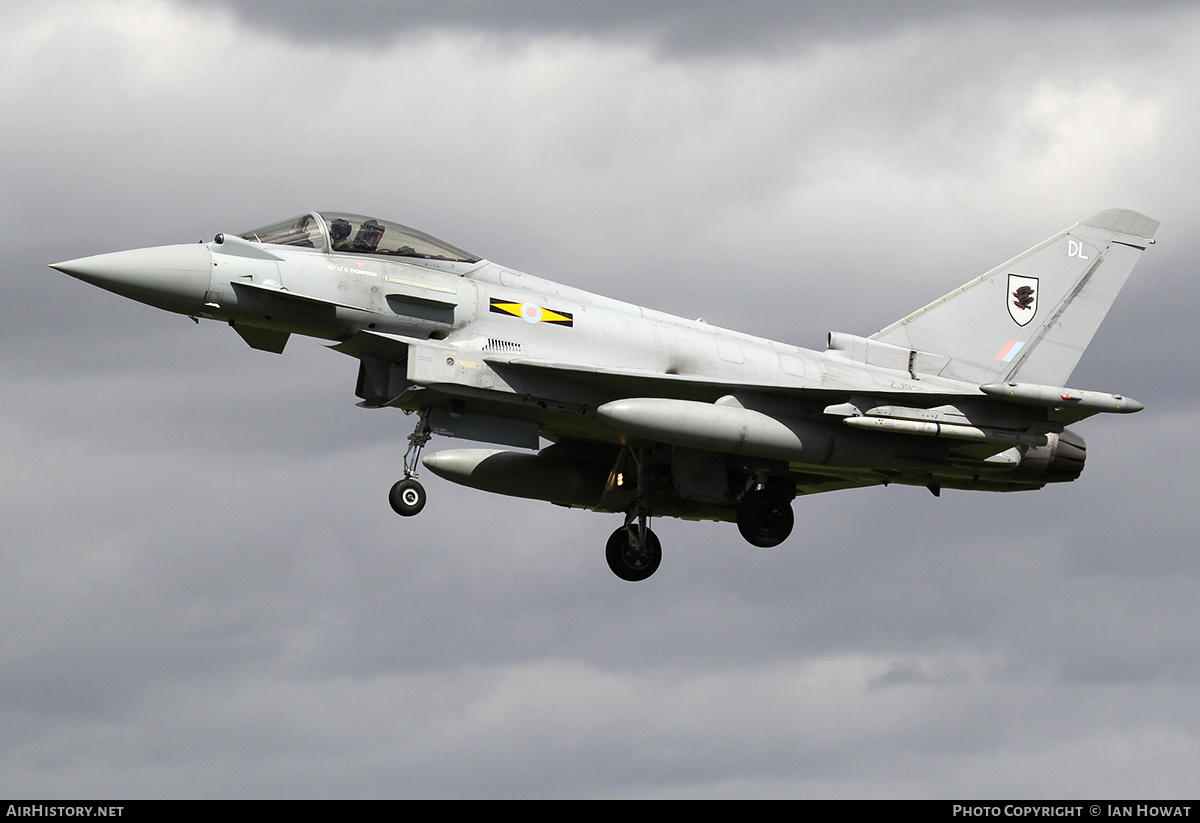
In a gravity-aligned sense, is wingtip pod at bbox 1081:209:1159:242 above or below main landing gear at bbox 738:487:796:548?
above

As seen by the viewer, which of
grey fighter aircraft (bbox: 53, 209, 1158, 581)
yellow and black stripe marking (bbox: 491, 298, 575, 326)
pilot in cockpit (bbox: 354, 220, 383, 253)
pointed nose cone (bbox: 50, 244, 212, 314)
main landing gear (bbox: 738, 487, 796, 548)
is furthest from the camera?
main landing gear (bbox: 738, 487, 796, 548)

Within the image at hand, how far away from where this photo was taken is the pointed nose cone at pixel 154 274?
65.1 ft

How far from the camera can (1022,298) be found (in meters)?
25.1

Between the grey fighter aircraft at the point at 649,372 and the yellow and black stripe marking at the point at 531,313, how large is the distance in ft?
0.07

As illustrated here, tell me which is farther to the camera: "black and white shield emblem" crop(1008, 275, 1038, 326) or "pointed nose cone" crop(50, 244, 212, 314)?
"black and white shield emblem" crop(1008, 275, 1038, 326)

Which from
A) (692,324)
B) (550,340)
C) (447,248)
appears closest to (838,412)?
(692,324)

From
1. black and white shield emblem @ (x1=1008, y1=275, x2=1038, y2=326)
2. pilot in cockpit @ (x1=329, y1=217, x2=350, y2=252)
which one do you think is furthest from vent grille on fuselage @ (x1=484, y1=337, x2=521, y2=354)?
black and white shield emblem @ (x1=1008, y1=275, x2=1038, y2=326)

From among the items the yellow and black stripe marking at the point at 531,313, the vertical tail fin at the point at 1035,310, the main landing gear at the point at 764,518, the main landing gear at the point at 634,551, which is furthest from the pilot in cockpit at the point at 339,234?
the vertical tail fin at the point at 1035,310

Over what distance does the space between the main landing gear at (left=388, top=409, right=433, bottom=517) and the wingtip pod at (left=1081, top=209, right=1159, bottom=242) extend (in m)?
11.9

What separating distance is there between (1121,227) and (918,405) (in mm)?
6065

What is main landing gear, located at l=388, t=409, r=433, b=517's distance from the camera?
20406mm

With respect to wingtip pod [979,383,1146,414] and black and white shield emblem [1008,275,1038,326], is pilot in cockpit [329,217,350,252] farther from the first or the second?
black and white shield emblem [1008,275,1038,326]

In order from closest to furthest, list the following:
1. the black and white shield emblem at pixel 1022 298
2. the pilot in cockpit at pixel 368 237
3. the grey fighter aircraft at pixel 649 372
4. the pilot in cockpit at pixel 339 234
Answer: the grey fighter aircraft at pixel 649 372, the pilot in cockpit at pixel 339 234, the pilot in cockpit at pixel 368 237, the black and white shield emblem at pixel 1022 298

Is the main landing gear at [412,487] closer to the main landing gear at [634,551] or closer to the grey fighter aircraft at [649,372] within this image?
the grey fighter aircraft at [649,372]
